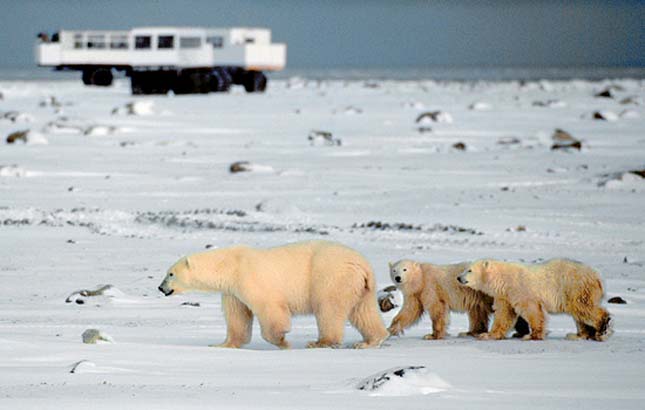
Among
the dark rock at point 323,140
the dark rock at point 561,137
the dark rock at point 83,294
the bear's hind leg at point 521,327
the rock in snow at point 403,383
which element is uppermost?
the dark rock at point 561,137

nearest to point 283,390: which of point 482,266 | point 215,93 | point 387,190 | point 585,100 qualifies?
point 482,266

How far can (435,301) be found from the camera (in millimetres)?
7375

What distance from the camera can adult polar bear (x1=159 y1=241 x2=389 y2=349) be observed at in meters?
6.85

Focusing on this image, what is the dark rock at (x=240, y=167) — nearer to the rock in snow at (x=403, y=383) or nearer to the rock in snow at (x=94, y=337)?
the rock in snow at (x=94, y=337)

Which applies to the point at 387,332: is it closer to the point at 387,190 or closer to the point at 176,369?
the point at 176,369

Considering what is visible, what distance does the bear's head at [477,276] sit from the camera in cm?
709

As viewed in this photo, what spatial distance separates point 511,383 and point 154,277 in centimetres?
492

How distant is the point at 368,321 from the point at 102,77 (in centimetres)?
5060

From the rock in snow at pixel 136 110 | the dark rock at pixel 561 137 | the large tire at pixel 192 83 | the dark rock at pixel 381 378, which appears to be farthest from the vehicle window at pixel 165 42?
the dark rock at pixel 381 378

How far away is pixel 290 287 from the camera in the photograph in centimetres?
689

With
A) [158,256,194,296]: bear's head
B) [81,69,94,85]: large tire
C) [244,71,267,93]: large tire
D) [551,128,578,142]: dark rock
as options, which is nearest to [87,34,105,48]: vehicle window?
[81,69,94,85]: large tire

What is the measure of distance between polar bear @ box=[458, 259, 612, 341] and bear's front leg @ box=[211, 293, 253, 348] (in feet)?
3.73

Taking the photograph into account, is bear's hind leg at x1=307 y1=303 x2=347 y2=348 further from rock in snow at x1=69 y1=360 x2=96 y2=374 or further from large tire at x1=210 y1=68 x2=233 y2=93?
large tire at x1=210 y1=68 x2=233 y2=93

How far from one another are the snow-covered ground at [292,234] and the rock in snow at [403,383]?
1 cm
